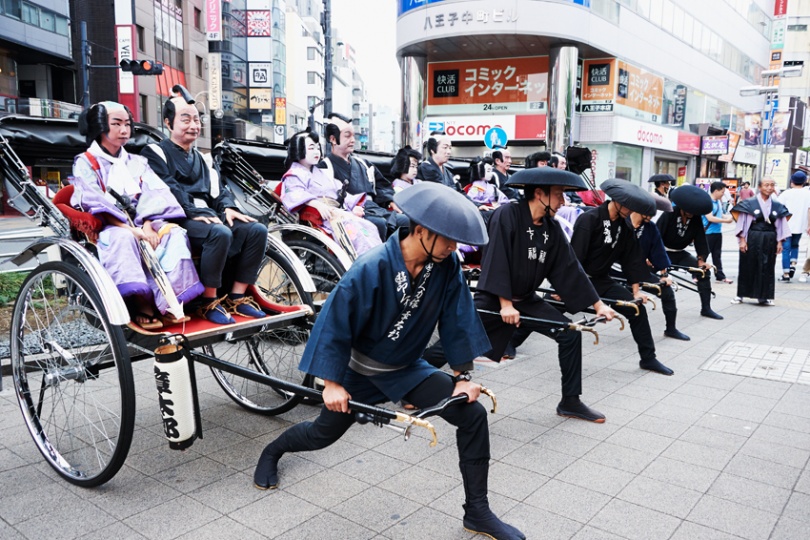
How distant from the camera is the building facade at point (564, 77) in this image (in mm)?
19250

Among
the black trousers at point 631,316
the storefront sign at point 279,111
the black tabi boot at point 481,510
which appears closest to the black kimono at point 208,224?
the black tabi boot at point 481,510

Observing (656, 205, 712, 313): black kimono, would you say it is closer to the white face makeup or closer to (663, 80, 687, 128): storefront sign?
the white face makeup

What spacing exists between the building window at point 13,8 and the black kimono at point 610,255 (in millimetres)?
24161

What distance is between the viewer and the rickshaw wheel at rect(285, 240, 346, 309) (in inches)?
173

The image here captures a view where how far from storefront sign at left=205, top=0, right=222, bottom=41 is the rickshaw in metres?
25.6

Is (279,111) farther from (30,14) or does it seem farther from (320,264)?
(320,264)

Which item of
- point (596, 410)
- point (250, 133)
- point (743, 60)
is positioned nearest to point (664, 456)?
point (596, 410)

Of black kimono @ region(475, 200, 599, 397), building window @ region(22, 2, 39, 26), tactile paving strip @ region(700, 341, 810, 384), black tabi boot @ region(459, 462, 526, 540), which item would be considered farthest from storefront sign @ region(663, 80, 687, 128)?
black tabi boot @ region(459, 462, 526, 540)

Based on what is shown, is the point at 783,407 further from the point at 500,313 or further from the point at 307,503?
the point at 307,503

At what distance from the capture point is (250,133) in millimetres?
33750

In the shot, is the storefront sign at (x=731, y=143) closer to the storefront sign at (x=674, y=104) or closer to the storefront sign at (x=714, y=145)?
the storefront sign at (x=714, y=145)

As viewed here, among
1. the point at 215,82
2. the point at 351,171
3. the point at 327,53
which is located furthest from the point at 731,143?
the point at 351,171

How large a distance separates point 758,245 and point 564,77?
43.1 ft

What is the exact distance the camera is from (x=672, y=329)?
20.5 ft
